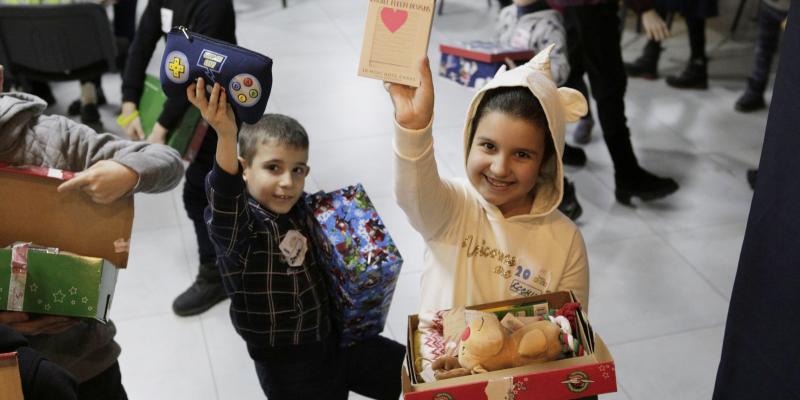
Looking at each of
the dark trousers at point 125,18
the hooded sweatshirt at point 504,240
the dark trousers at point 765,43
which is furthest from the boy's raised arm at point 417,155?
the dark trousers at point 125,18

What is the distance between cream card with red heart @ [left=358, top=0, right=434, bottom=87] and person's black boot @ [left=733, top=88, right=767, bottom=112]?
154 inches

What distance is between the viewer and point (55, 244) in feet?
5.66

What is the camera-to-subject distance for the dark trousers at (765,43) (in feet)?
14.9

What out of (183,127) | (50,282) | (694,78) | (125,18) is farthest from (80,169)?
(694,78)

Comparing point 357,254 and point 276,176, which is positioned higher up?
point 276,176

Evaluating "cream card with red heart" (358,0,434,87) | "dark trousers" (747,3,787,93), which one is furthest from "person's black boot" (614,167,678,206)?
"cream card with red heart" (358,0,434,87)

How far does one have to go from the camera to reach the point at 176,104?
2707 millimetres

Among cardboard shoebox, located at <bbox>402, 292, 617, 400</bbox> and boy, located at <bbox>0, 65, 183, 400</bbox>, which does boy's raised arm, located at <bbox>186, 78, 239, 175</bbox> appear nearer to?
boy, located at <bbox>0, 65, 183, 400</bbox>

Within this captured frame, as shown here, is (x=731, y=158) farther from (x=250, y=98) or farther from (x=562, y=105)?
(x=250, y=98)

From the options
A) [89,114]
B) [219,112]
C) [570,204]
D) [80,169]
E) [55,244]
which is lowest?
[570,204]

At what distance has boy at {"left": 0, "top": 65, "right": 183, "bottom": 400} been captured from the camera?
1.68 meters

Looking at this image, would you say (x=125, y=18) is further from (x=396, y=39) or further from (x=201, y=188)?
(x=396, y=39)

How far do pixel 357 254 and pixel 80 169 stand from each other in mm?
677

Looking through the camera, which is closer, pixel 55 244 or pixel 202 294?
pixel 55 244
